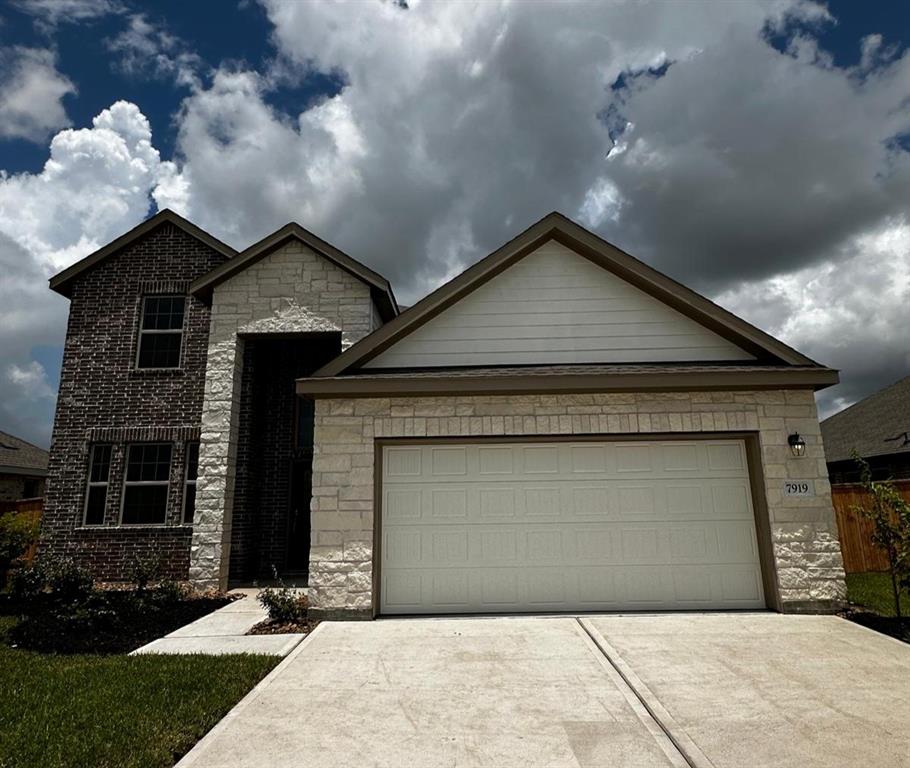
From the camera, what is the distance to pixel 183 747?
441cm

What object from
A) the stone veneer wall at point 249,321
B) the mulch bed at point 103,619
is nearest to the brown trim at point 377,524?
the mulch bed at point 103,619

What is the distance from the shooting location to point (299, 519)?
13547 mm

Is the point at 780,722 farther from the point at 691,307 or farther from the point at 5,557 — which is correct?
the point at 5,557

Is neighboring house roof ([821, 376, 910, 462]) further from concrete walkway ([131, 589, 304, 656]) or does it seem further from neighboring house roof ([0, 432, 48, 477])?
neighboring house roof ([0, 432, 48, 477])

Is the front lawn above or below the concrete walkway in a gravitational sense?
above

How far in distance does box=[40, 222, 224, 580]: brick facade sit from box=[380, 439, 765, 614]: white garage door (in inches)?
251

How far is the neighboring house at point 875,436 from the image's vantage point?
813 inches

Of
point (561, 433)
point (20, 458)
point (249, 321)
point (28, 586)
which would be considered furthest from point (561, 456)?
point (20, 458)

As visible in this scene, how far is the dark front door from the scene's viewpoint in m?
13.3

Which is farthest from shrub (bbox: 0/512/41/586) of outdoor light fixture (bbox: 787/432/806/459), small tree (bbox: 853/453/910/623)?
small tree (bbox: 853/453/910/623)

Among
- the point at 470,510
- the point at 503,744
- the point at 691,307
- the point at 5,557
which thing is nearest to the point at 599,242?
the point at 691,307

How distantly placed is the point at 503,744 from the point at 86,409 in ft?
40.6

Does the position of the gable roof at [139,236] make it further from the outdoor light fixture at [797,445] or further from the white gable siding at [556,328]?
the outdoor light fixture at [797,445]

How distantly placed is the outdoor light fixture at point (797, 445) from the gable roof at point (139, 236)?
11799mm
